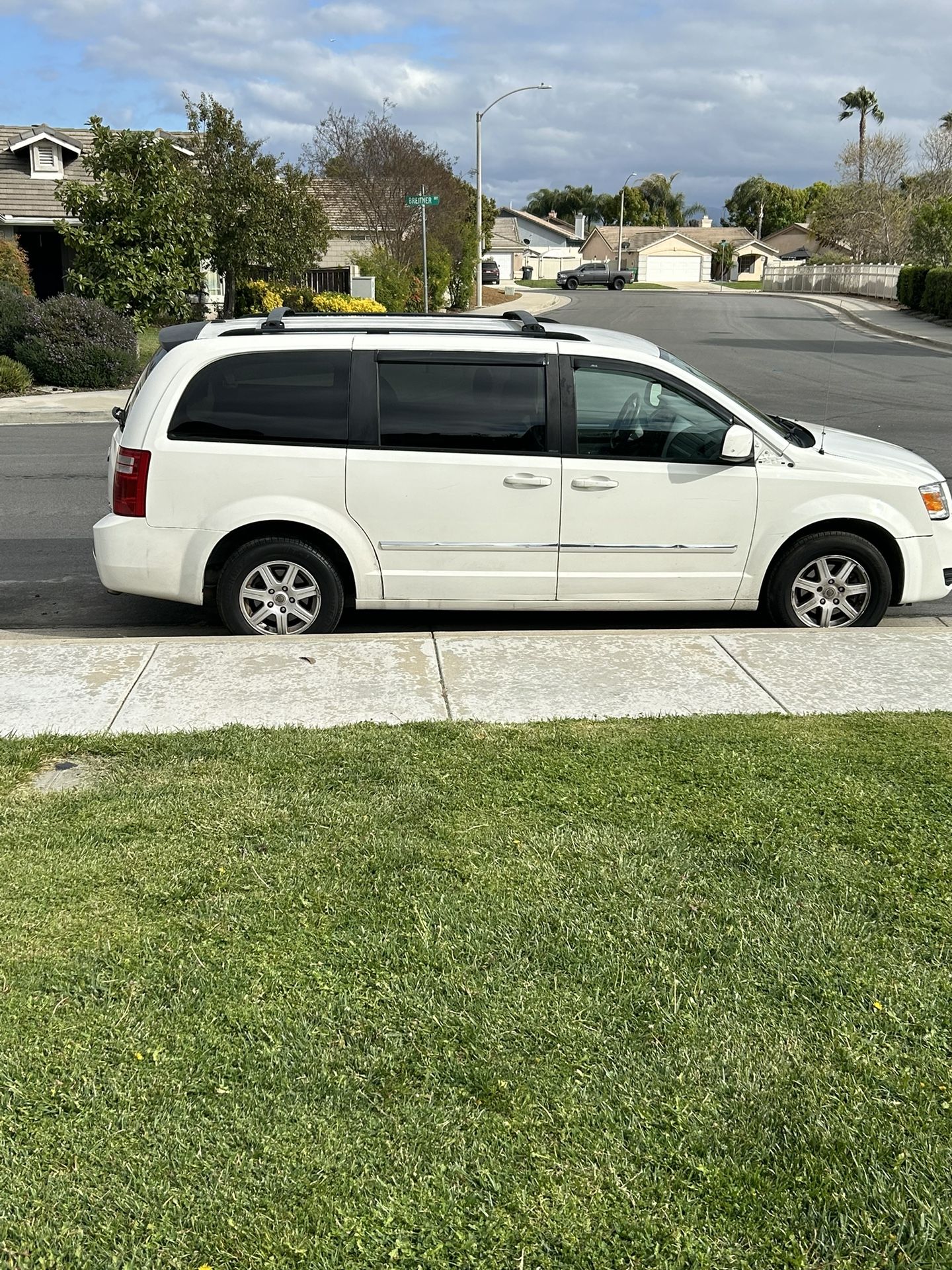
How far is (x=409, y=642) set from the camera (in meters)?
6.47

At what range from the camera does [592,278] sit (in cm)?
7650

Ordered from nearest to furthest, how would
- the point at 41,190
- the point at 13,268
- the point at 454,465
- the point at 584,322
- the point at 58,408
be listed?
the point at 454,465
the point at 58,408
the point at 13,268
the point at 41,190
the point at 584,322

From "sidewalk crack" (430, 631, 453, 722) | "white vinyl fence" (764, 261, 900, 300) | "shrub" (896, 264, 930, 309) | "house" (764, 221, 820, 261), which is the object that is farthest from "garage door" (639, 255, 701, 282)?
"sidewalk crack" (430, 631, 453, 722)

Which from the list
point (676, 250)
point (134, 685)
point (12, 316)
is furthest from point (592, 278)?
point (134, 685)

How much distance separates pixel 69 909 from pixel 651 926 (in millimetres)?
1819

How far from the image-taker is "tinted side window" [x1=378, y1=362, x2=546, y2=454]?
21.5 feet

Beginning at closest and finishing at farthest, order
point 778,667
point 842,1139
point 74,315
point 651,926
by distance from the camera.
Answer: point 842,1139, point 651,926, point 778,667, point 74,315

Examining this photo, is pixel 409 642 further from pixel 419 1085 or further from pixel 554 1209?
pixel 554 1209

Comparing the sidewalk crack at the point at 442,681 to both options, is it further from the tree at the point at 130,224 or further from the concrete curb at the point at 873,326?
the concrete curb at the point at 873,326

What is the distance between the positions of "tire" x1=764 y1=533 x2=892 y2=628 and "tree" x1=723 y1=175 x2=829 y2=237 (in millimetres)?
137147

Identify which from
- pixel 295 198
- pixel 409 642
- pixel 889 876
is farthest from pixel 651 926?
pixel 295 198

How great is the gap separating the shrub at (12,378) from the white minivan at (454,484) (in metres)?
15.3

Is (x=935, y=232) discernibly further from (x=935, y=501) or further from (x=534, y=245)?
(x=534, y=245)

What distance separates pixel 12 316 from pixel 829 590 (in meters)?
18.8
